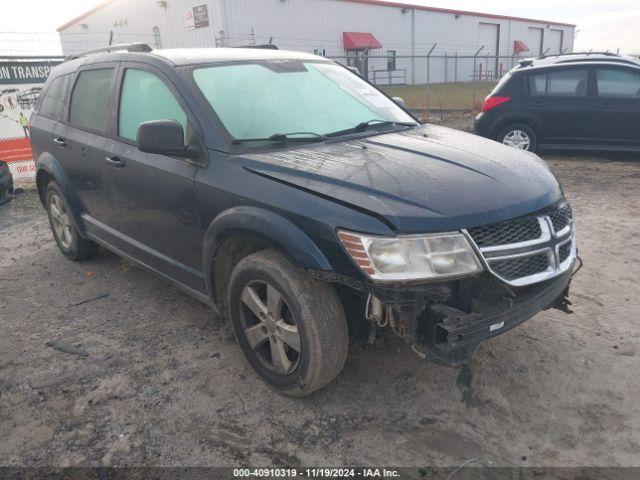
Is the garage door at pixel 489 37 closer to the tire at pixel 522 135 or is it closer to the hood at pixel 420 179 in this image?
the tire at pixel 522 135

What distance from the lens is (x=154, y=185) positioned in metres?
3.31

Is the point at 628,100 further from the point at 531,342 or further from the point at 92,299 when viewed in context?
the point at 92,299

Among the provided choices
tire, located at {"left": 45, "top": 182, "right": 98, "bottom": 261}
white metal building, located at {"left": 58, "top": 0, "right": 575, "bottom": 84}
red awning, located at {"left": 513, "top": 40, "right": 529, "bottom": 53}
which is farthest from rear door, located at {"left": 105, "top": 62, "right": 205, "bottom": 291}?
red awning, located at {"left": 513, "top": 40, "right": 529, "bottom": 53}

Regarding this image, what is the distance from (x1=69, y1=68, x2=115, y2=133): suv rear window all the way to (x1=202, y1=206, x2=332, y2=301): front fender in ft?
5.39

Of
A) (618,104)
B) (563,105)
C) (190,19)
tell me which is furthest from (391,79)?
(618,104)

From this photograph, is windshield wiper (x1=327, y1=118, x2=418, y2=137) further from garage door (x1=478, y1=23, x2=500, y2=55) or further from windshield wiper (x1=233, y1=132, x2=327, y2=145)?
garage door (x1=478, y1=23, x2=500, y2=55)

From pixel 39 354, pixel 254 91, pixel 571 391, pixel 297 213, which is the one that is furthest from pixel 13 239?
pixel 571 391

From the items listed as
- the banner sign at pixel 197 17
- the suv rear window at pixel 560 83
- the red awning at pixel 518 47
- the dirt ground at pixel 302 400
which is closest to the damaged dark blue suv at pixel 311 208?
the dirt ground at pixel 302 400

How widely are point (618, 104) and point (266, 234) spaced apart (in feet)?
25.2

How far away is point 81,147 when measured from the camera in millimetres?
4148

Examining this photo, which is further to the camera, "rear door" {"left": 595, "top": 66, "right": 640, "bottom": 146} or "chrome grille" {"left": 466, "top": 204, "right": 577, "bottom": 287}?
"rear door" {"left": 595, "top": 66, "right": 640, "bottom": 146}

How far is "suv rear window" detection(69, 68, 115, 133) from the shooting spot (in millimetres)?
3922

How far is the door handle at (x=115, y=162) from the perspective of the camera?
3.61 m

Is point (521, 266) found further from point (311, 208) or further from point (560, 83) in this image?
point (560, 83)
